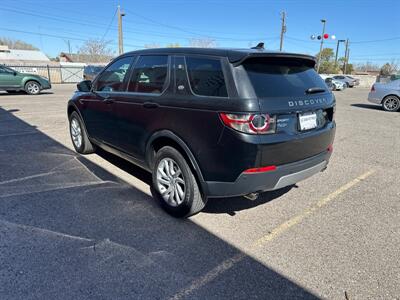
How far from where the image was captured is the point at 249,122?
8.25 ft

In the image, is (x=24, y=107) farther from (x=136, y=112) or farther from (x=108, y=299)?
(x=108, y=299)

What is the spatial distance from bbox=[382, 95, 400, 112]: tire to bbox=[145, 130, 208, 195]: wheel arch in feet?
42.3

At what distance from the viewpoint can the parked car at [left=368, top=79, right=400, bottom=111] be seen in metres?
12.5

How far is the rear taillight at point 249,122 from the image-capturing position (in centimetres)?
252

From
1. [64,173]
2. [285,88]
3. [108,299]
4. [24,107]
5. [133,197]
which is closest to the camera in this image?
[108,299]

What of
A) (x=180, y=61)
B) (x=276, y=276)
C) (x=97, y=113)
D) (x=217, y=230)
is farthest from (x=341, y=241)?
(x=97, y=113)

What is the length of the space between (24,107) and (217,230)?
10.6 m

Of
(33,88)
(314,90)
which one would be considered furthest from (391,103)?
(33,88)

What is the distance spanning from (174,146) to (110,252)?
1.20m

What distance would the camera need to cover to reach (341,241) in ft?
9.43

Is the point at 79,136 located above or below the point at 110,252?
above

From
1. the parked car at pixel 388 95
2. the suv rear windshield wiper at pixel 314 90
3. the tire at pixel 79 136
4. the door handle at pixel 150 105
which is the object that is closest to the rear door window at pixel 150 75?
the door handle at pixel 150 105

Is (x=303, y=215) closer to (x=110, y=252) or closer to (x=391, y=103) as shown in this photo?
(x=110, y=252)

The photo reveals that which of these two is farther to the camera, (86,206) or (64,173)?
(64,173)
